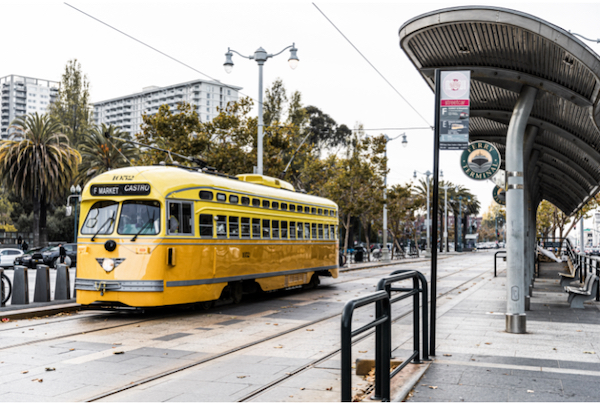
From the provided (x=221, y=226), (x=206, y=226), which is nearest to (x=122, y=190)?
(x=206, y=226)

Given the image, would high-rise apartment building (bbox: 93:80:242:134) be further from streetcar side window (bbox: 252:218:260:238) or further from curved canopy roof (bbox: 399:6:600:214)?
curved canopy roof (bbox: 399:6:600:214)

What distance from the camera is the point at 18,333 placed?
34.5ft

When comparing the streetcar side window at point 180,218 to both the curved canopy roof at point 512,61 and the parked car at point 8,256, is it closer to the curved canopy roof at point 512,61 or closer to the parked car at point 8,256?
the curved canopy roof at point 512,61

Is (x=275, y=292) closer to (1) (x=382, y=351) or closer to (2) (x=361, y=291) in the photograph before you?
(2) (x=361, y=291)

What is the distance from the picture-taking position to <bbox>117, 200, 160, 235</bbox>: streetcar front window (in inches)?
480

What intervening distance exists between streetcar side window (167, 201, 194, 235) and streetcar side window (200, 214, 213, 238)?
0.35 m

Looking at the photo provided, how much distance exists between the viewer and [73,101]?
222 feet

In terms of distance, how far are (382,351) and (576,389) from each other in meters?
2.38

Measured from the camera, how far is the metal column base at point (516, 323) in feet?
34.0

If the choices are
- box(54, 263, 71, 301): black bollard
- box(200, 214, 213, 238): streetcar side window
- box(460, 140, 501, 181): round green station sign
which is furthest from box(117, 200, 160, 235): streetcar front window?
box(460, 140, 501, 181): round green station sign

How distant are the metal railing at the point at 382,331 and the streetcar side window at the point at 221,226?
6.91 meters

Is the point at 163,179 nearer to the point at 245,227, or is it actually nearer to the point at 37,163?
the point at 245,227

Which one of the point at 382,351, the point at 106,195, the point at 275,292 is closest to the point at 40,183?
the point at 275,292

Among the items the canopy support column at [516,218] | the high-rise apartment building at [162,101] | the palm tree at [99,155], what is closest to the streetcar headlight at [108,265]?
the canopy support column at [516,218]
